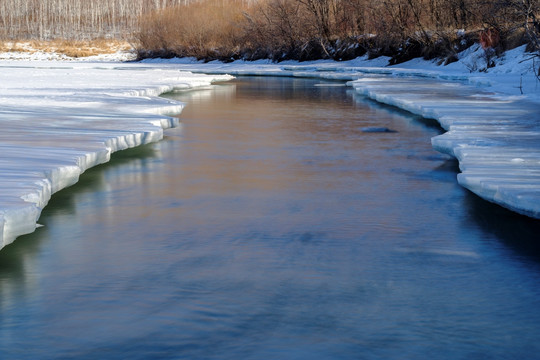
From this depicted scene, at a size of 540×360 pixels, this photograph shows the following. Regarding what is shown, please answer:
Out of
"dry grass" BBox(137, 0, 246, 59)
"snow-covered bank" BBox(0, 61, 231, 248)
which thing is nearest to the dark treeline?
"dry grass" BBox(137, 0, 246, 59)

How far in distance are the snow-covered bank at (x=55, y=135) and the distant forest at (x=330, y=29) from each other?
7.44m

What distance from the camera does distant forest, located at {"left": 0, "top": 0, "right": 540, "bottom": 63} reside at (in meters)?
25.1

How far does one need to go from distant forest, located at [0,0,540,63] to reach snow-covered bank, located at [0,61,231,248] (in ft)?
24.4

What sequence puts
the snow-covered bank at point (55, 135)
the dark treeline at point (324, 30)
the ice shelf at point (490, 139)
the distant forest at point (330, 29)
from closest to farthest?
the snow-covered bank at point (55, 135), the ice shelf at point (490, 139), the distant forest at point (330, 29), the dark treeline at point (324, 30)

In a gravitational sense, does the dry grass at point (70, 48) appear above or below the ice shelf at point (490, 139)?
above

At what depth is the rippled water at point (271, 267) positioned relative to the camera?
298cm

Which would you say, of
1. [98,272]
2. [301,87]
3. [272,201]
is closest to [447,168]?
[272,201]

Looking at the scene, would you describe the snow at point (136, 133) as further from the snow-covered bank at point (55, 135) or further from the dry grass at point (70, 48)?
the dry grass at point (70, 48)

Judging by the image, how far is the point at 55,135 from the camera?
23.4 feet

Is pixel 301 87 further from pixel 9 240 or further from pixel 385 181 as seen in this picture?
pixel 9 240

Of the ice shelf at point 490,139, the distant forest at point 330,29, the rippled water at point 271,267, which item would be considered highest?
the distant forest at point 330,29

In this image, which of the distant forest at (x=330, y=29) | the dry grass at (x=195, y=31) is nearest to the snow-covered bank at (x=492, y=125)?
the distant forest at (x=330, y=29)

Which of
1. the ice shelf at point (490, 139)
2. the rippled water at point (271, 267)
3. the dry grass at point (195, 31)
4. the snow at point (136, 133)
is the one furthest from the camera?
the dry grass at point (195, 31)

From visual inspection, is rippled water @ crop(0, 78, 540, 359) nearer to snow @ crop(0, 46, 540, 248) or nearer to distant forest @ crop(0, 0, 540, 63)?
snow @ crop(0, 46, 540, 248)
